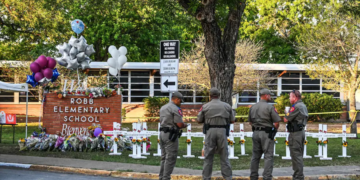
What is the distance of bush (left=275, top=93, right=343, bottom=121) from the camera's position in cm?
3011

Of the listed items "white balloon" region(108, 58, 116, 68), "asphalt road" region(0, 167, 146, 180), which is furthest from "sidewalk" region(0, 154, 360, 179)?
"white balloon" region(108, 58, 116, 68)

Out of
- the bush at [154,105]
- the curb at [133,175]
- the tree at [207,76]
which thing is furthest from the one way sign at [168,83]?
the tree at [207,76]

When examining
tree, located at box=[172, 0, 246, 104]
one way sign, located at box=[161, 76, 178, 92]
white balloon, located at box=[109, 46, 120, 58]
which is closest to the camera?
one way sign, located at box=[161, 76, 178, 92]

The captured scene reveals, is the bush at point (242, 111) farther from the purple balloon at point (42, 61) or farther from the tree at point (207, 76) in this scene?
the purple balloon at point (42, 61)

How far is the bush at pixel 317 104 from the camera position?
A: 98.8 feet

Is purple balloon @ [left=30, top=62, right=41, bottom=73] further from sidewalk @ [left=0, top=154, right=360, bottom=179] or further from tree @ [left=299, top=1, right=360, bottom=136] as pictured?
tree @ [left=299, top=1, right=360, bottom=136]

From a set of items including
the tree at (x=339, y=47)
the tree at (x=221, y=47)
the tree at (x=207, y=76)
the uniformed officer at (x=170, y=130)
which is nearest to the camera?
the uniformed officer at (x=170, y=130)

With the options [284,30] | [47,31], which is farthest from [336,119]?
[47,31]

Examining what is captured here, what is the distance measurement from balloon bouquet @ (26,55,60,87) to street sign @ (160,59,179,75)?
5.83 meters

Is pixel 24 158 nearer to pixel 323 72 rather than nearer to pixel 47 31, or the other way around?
pixel 47 31

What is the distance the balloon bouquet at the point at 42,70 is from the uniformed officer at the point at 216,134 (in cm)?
913

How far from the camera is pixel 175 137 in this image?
9.28 m

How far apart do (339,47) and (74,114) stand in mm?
13714

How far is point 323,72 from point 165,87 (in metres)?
14.2
